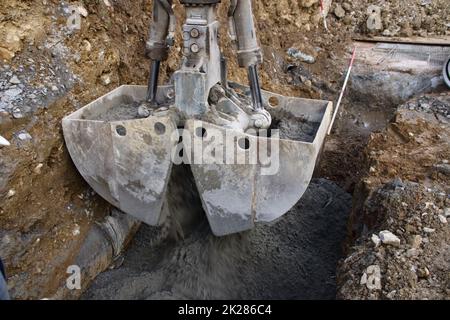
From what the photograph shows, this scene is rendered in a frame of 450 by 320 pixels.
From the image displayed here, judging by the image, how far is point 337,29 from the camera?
6961 millimetres

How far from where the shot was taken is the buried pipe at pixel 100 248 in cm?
328

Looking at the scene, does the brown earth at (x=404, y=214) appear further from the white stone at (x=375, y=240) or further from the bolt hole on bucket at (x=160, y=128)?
the bolt hole on bucket at (x=160, y=128)

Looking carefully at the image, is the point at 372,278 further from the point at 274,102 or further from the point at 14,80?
the point at 14,80

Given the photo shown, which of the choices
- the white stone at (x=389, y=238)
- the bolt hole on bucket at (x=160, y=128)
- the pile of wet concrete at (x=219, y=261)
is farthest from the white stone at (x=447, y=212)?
the bolt hole on bucket at (x=160, y=128)

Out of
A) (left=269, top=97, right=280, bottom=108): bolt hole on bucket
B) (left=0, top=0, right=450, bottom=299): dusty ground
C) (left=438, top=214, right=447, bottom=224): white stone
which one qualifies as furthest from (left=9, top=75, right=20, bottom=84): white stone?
(left=438, top=214, right=447, bottom=224): white stone

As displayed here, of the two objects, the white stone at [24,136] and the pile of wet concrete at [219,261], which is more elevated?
the white stone at [24,136]

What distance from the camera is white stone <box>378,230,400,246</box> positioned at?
268cm

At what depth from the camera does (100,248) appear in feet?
11.4

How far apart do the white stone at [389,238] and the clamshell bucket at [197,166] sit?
0.54 metres

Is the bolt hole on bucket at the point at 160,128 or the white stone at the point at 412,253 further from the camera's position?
the bolt hole on bucket at the point at 160,128

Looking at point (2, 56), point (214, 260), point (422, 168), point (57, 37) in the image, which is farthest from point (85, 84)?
point (422, 168)

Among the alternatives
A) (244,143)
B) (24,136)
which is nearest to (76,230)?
(24,136)

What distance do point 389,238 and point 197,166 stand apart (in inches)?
48.7
